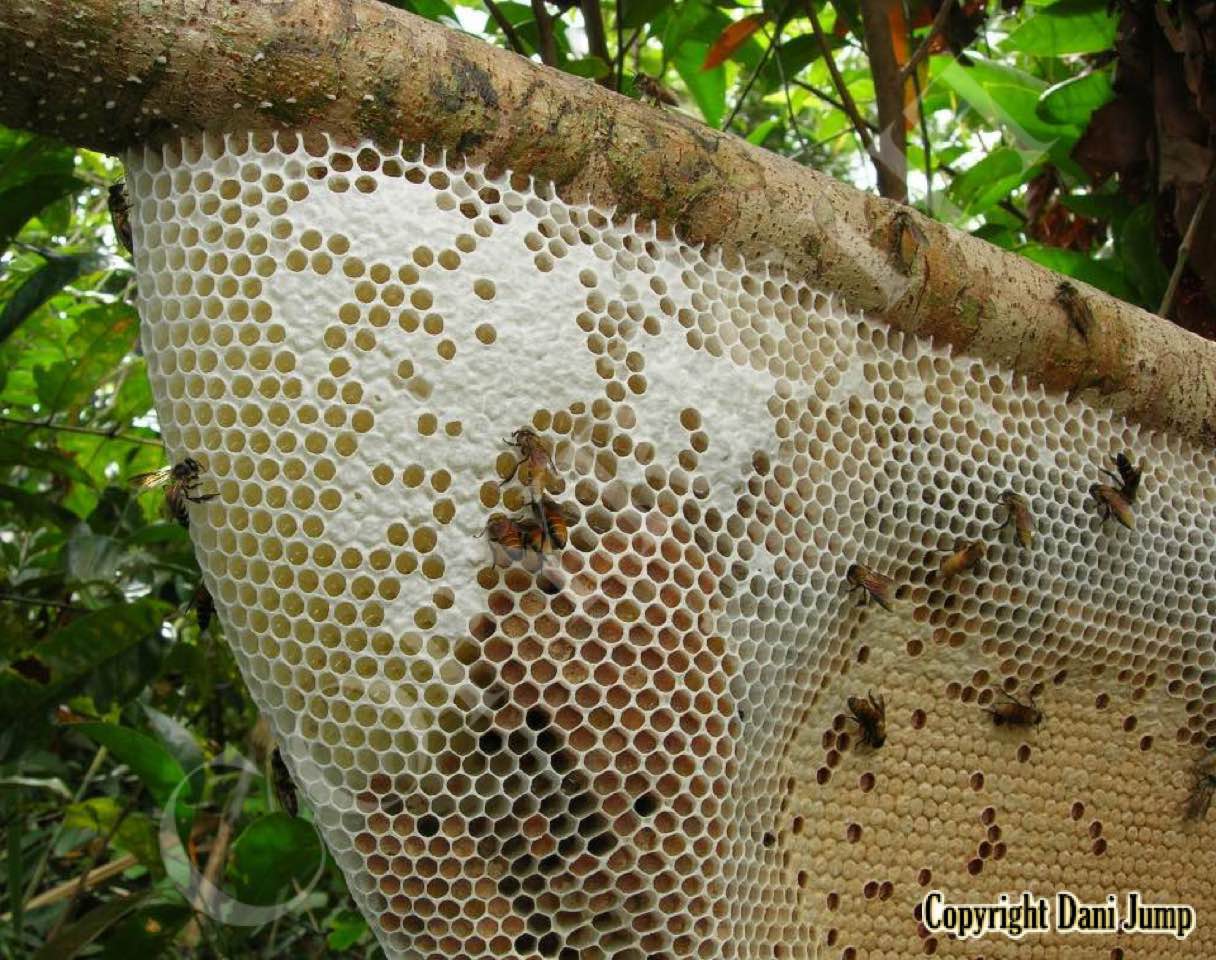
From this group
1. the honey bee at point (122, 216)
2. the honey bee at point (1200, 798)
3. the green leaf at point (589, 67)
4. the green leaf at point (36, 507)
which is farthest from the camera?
the green leaf at point (36, 507)

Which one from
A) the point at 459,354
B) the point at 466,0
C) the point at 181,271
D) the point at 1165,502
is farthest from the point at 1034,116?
the point at 181,271

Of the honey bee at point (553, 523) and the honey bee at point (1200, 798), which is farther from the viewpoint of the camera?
the honey bee at point (1200, 798)

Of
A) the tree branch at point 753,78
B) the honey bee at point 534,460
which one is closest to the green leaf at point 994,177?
the tree branch at point 753,78

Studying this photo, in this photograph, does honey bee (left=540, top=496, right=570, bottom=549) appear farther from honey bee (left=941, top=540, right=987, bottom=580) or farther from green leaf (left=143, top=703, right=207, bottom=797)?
green leaf (left=143, top=703, right=207, bottom=797)

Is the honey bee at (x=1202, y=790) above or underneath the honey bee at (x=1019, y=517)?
underneath

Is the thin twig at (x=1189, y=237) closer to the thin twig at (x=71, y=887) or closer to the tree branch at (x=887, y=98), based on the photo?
the tree branch at (x=887, y=98)

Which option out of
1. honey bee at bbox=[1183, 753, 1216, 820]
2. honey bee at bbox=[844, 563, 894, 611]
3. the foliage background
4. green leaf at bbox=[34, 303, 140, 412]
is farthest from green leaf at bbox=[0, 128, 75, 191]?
honey bee at bbox=[1183, 753, 1216, 820]

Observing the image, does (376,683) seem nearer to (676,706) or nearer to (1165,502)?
(676,706)

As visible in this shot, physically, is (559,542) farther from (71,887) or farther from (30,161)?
(71,887)

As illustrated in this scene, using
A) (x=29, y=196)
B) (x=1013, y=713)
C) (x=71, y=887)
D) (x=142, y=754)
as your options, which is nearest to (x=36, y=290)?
(x=29, y=196)
